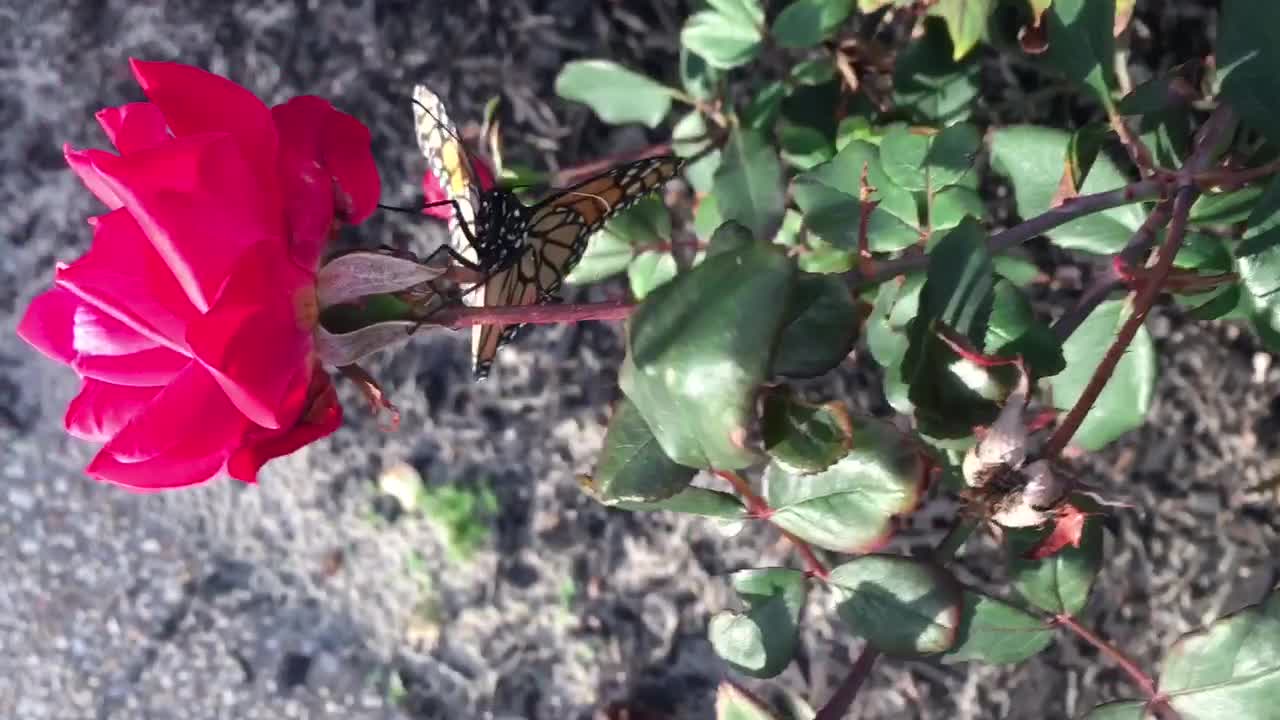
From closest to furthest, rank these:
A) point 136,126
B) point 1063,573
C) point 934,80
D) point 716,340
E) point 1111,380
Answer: point 716,340 → point 136,126 → point 1063,573 → point 1111,380 → point 934,80

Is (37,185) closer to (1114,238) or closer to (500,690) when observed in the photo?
(500,690)

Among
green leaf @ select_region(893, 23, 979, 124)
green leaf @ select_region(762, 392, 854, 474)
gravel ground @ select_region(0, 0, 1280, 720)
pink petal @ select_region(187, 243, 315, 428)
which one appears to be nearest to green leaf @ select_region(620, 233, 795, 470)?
green leaf @ select_region(762, 392, 854, 474)

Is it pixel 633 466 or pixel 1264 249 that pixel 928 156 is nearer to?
pixel 1264 249

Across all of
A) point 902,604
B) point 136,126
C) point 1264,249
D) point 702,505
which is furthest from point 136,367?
point 1264,249

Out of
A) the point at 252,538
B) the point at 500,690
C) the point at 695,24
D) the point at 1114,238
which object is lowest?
the point at 500,690

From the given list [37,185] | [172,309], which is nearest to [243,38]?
[37,185]
